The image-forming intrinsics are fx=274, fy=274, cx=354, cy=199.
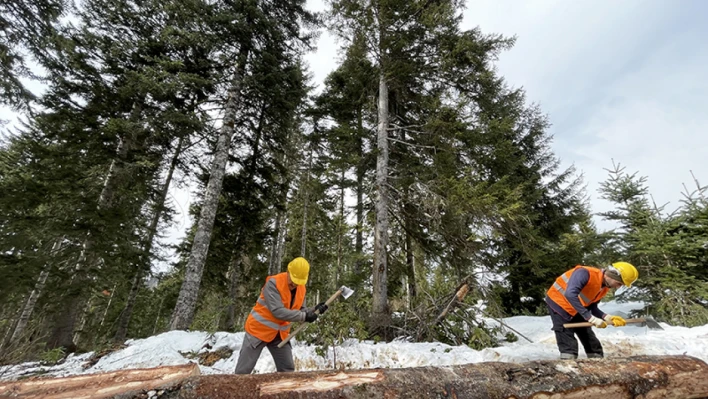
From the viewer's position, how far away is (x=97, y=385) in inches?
76.9

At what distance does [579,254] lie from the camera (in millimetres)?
9438

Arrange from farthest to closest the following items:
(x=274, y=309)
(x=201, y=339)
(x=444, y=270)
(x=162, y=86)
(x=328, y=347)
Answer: (x=444, y=270) < (x=162, y=86) < (x=201, y=339) < (x=328, y=347) < (x=274, y=309)

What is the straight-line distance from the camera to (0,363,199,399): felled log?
6.07ft

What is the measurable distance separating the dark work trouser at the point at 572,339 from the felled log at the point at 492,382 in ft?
3.88

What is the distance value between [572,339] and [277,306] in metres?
4.01

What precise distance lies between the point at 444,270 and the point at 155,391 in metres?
6.96

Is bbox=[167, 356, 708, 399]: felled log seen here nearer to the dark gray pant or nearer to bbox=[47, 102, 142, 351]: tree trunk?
the dark gray pant

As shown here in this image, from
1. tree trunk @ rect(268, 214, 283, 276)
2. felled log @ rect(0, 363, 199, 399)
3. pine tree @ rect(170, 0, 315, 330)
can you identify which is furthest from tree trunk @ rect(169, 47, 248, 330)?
felled log @ rect(0, 363, 199, 399)

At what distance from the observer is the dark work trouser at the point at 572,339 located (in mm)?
3740

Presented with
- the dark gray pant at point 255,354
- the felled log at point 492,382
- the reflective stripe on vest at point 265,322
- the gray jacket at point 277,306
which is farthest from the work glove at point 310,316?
the felled log at point 492,382

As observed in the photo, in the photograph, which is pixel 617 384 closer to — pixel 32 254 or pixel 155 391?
pixel 155 391

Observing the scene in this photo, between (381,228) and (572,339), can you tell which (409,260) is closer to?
(381,228)

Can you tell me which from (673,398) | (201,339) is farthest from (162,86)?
(673,398)

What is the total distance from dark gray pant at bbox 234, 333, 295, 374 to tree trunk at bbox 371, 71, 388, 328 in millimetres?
2762
